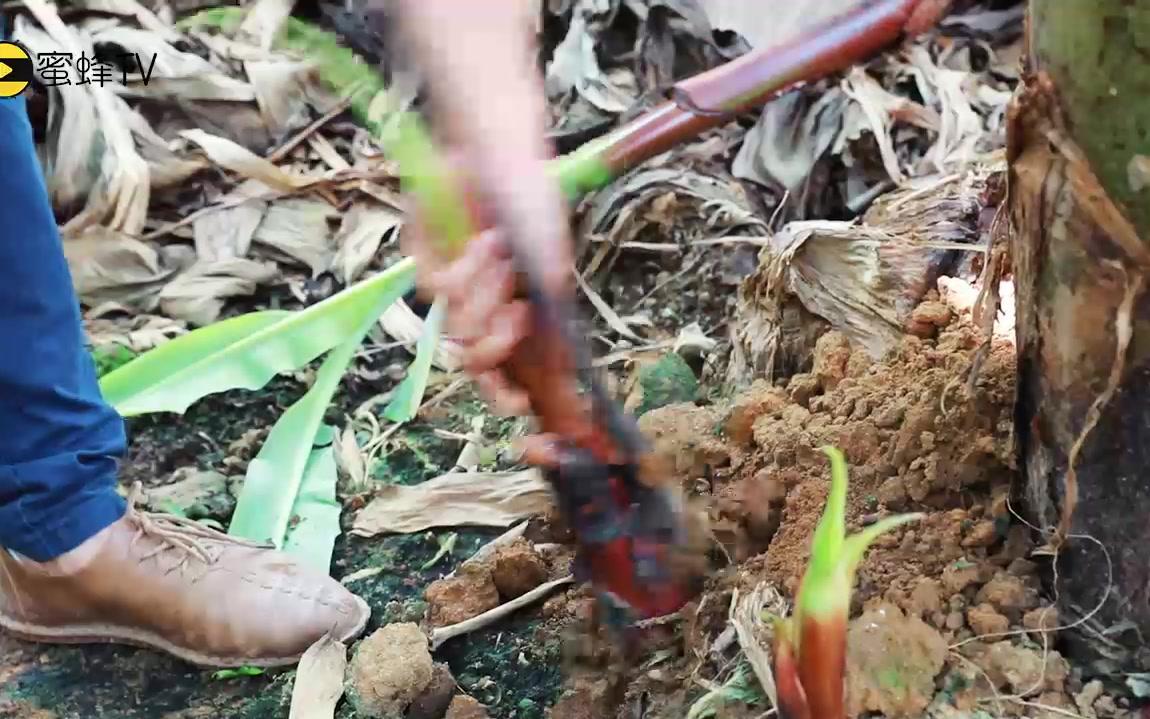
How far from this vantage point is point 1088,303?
2.10 ft

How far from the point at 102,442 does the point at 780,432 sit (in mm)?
693

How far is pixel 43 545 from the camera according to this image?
108 centimetres

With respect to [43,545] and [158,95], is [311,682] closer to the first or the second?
[43,545]

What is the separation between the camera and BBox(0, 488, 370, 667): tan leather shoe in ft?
3.67

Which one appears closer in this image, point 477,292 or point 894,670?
point 477,292

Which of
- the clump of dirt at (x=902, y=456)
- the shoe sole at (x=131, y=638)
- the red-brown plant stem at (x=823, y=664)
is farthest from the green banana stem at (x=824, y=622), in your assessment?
the shoe sole at (x=131, y=638)

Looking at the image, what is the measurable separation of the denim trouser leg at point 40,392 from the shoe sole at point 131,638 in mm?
120

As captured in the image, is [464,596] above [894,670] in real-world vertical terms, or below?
below

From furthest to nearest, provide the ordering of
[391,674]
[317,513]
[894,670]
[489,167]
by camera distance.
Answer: [317,513] < [391,674] < [894,670] < [489,167]

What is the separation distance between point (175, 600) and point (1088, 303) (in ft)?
3.14

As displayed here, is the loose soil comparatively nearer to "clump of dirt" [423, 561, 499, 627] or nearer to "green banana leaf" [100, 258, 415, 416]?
"clump of dirt" [423, 561, 499, 627]

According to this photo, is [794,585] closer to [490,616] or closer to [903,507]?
[903,507]

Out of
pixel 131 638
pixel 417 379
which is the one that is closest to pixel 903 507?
pixel 417 379

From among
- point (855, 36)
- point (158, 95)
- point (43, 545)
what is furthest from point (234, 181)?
point (855, 36)
